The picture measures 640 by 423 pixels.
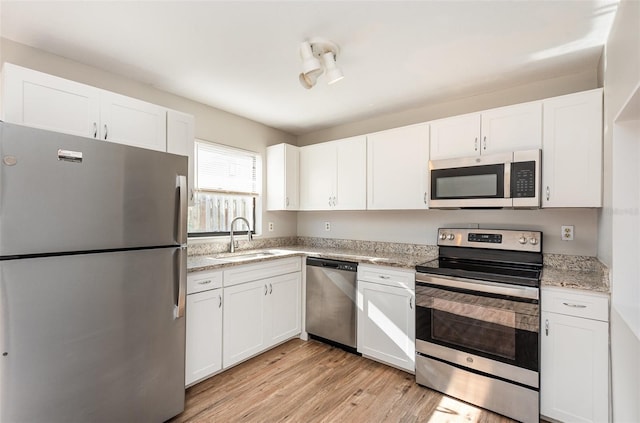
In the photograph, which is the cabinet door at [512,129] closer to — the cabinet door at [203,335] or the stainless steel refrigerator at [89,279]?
the stainless steel refrigerator at [89,279]

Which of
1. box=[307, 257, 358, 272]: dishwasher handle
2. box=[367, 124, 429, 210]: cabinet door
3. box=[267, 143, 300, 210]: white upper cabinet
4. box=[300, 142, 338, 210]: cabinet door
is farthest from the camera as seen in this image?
box=[267, 143, 300, 210]: white upper cabinet

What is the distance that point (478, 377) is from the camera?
6.84 feet

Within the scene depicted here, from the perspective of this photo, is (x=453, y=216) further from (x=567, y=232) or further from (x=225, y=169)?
(x=225, y=169)

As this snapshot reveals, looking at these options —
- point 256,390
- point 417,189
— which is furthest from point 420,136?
point 256,390

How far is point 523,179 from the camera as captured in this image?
217cm

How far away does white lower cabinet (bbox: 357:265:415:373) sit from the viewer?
2465mm

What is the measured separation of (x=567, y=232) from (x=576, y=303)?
73cm

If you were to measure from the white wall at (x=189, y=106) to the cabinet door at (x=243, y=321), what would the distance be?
107 centimetres

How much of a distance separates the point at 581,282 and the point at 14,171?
10.0 ft

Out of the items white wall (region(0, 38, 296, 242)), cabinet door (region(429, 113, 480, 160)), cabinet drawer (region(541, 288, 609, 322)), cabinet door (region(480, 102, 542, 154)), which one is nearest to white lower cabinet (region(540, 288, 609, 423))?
cabinet drawer (region(541, 288, 609, 322))

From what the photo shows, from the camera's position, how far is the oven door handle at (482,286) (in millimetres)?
1911

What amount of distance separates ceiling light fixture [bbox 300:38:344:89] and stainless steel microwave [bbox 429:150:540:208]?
3.99 ft

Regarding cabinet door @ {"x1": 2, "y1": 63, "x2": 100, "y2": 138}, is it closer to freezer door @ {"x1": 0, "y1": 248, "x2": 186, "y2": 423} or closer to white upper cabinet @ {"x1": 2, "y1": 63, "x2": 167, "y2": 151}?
white upper cabinet @ {"x1": 2, "y1": 63, "x2": 167, "y2": 151}

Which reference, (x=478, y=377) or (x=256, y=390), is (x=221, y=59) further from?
(x=478, y=377)
